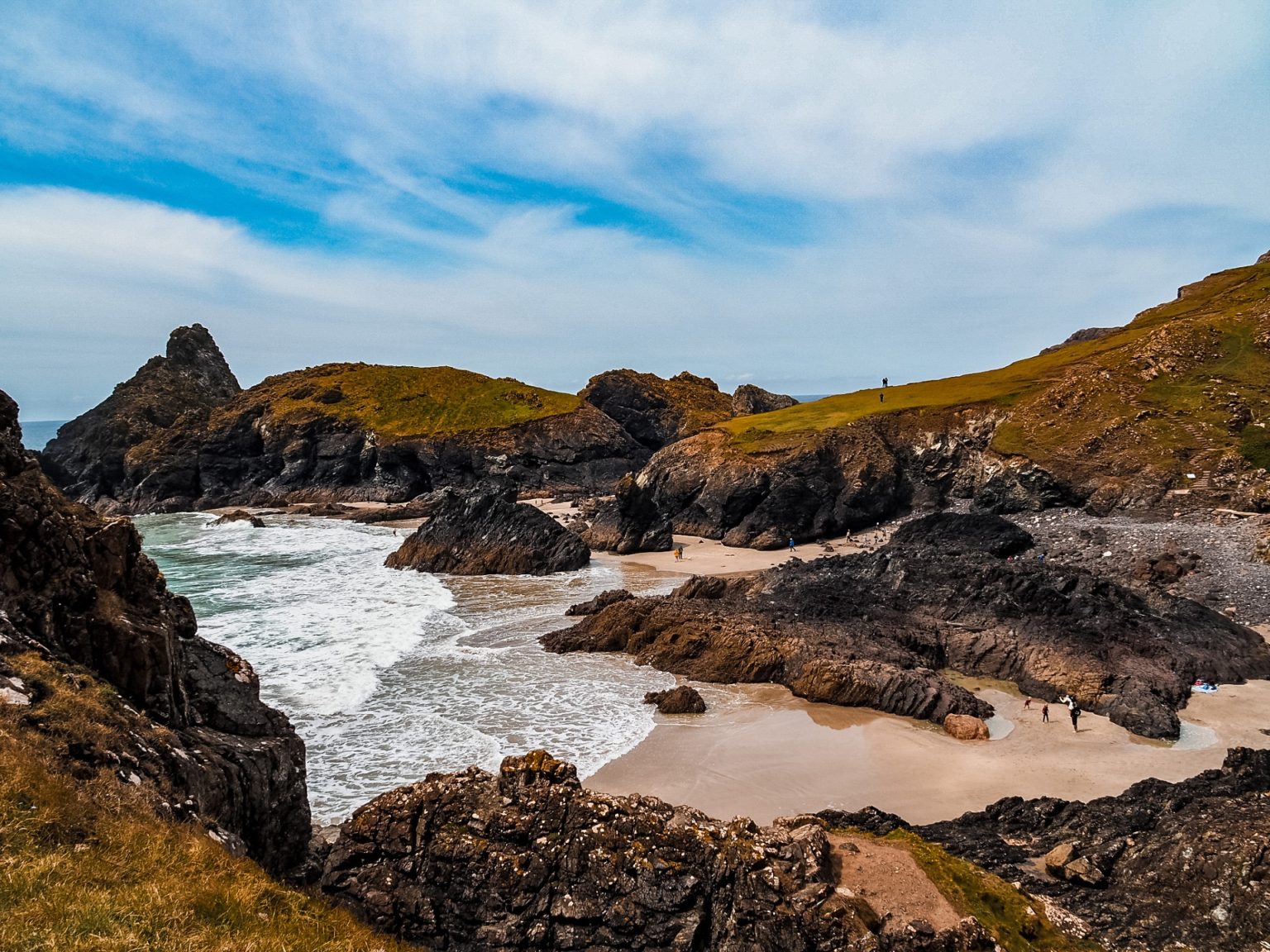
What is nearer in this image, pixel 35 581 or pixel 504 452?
pixel 35 581

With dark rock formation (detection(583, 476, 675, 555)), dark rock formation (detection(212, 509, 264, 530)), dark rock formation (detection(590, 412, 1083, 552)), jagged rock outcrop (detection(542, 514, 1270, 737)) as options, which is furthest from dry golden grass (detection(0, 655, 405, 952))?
dark rock formation (detection(212, 509, 264, 530))

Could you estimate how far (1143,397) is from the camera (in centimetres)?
5622

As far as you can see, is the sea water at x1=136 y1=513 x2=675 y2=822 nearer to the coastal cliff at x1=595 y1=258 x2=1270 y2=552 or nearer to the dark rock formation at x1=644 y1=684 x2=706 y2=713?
the dark rock formation at x1=644 y1=684 x2=706 y2=713

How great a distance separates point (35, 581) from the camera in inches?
392

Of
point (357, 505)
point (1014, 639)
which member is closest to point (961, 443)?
point (1014, 639)

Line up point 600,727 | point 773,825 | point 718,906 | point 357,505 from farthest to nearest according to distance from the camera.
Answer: point 357,505, point 600,727, point 773,825, point 718,906

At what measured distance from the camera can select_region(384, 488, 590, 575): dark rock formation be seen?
48.1 metres

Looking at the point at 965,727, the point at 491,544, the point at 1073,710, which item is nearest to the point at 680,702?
the point at 965,727

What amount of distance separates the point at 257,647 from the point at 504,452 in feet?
241

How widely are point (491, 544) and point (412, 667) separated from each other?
22081 mm

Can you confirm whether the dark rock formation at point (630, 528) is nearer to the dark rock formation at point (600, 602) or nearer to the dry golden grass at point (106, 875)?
the dark rock formation at point (600, 602)

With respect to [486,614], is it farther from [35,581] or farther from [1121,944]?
Result: [1121,944]

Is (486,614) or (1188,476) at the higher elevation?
(1188,476)

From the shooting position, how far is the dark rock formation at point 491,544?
158 ft
